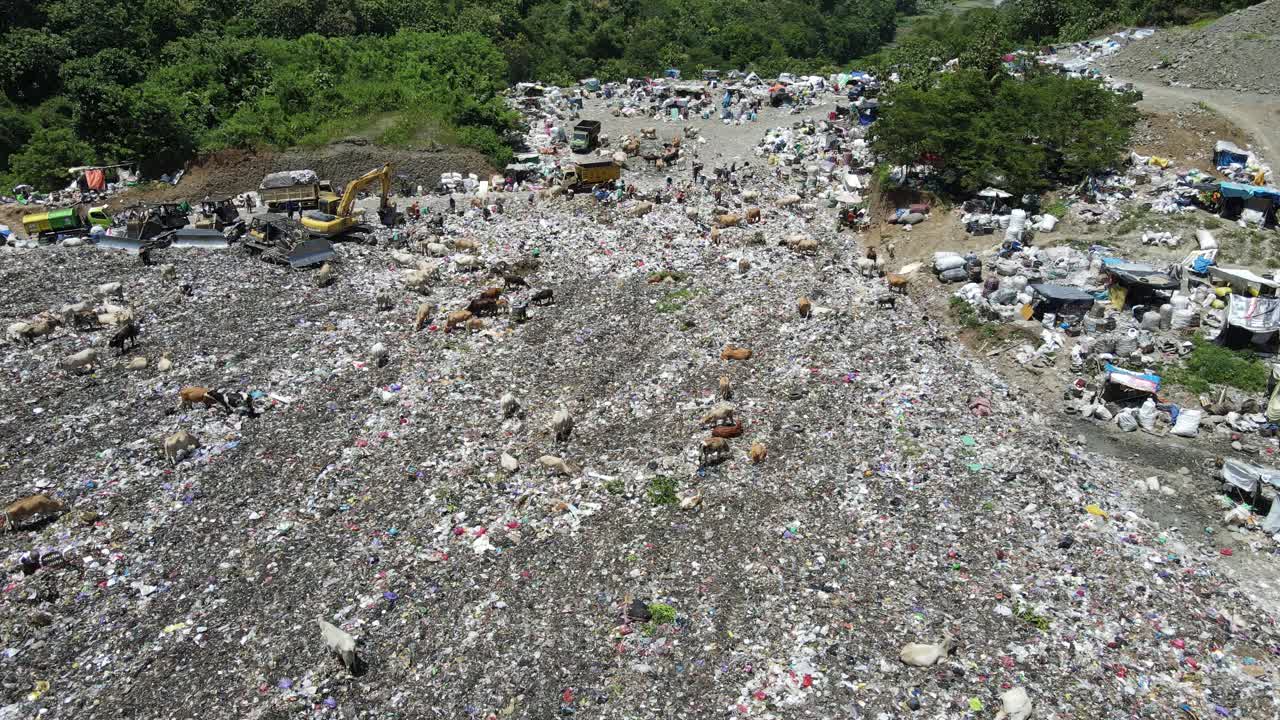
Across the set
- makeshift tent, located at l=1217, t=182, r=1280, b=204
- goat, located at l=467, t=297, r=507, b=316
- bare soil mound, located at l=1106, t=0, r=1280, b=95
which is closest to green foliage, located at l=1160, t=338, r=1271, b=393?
makeshift tent, located at l=1217, t=182, r=1280, b=204

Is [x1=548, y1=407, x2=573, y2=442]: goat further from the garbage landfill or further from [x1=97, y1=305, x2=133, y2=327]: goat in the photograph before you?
[x1=97, y1=305, x2=133, y2=327]: goat

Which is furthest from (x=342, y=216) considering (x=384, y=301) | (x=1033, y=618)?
(x=1033, y=618)

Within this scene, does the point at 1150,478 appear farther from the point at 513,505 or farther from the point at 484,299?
the point at 484,299

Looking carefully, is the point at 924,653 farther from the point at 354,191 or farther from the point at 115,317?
the point at 354,191

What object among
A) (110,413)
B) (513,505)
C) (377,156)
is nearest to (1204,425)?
(513,505)

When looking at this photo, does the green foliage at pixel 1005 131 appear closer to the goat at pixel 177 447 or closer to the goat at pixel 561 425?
the goat at pixel 561 425
